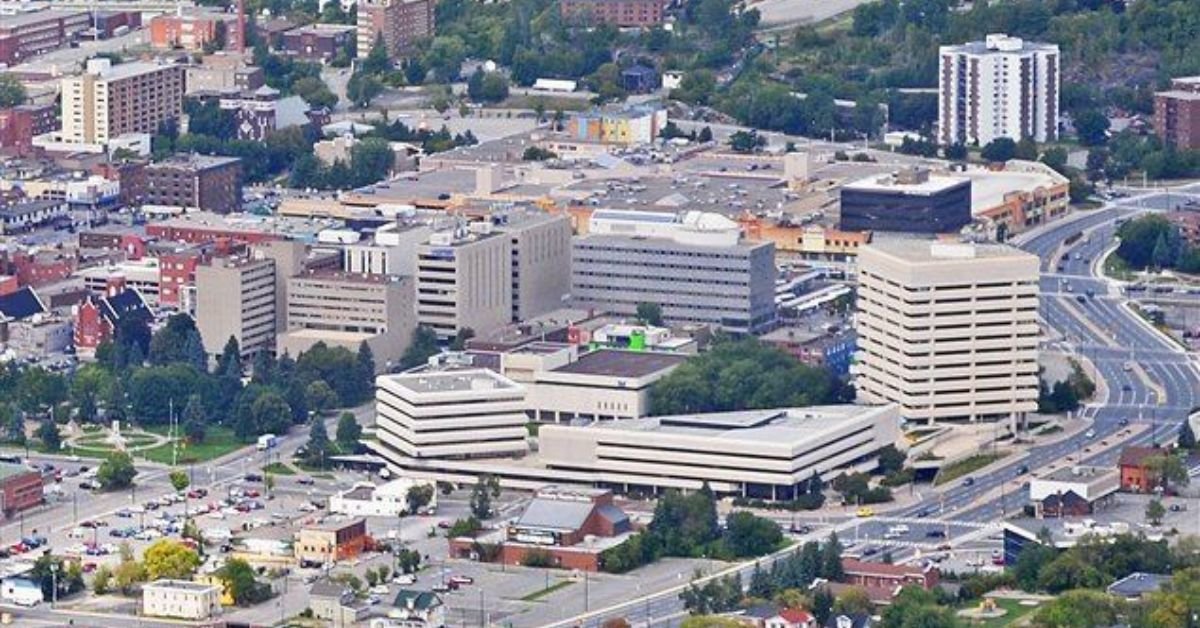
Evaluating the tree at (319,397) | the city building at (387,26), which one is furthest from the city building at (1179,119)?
the tree at (319,397)

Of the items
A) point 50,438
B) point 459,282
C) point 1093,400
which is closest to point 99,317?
point 459,282

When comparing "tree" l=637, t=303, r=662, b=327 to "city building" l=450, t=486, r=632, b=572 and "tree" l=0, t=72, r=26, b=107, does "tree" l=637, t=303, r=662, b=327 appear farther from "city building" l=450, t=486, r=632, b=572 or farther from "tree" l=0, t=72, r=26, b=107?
"tree" l=0, t=72, r=26, b=107

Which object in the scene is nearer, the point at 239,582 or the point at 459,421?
the point at 239,582

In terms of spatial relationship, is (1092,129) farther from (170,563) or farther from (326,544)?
(170,563)

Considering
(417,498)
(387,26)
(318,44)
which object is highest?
(417,498)

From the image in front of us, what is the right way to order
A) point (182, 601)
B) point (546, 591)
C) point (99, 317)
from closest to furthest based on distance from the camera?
point (182, 601) → point (546, 591) → point (99, 317)

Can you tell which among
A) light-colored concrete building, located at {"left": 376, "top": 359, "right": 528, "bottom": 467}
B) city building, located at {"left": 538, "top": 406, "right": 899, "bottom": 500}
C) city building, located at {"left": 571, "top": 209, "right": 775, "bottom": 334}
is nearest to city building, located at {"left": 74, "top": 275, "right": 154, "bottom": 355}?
city building, located at {"left": 571, "top": 209, "right": 775, "bottom": 334}

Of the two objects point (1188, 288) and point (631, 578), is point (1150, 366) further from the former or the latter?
point (631, 578)

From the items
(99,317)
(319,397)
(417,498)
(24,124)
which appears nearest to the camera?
(417,498)
